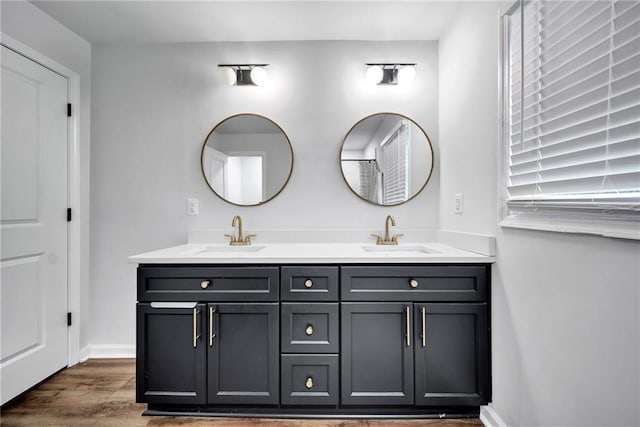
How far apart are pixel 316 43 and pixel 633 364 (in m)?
2.43

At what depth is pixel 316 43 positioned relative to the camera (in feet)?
8.20

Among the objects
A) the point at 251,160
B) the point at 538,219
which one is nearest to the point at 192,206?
the point at 251,160

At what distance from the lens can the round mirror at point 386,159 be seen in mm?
2475

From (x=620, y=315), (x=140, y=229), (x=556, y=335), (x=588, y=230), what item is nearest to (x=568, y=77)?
(x=588, y=230)

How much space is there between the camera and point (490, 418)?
1729mm

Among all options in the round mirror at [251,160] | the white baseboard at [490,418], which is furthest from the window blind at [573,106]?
the round mirror at [251,160]

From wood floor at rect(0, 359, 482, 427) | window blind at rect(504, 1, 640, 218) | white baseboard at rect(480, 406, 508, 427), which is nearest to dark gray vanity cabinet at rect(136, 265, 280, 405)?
wood floor at rect(0, 359, 482, 427)

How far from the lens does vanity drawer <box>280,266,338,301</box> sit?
5.91ft

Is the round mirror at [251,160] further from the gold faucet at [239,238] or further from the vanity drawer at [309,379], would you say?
the vanity drawer at [309,379]

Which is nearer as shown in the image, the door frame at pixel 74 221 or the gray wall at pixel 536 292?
the gray wall at pixel 536 292

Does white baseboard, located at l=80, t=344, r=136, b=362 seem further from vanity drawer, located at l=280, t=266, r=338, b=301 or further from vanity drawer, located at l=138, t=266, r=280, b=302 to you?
vanity drawer, located at l=280, t=266, r=338, b=301

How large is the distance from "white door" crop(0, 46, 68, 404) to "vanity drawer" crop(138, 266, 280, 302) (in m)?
0.85

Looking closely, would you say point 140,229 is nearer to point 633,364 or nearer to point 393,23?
point 393,23

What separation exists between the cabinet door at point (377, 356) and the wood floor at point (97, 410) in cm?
15
